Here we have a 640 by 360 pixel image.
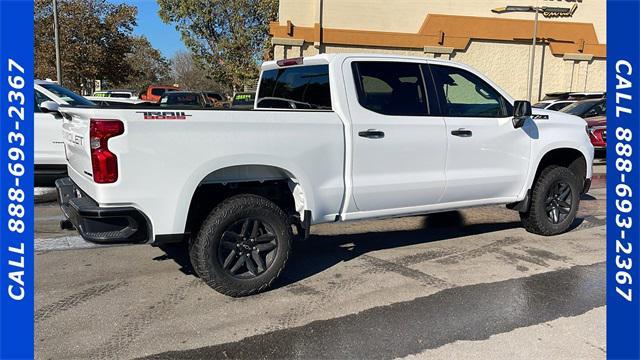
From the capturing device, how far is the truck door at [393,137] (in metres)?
4.63

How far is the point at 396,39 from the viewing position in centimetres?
2544

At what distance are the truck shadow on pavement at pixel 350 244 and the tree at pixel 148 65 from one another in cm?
5171

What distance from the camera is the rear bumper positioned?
3668 millimetres

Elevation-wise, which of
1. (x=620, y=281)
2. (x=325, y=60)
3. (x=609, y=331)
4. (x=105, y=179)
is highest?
(x=325, y=60)

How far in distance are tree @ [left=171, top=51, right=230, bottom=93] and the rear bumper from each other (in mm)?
63644

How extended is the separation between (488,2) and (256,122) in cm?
2624

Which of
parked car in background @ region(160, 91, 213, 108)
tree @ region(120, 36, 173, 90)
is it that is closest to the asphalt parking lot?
parked car in background @ region(160, 91, 213, 108)

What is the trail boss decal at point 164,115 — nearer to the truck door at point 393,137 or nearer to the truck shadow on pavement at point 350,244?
the truck door at point 393,137

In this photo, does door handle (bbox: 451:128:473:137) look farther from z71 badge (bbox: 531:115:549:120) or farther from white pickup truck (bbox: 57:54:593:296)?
z71 badge (bbox: 531:115:549:120)

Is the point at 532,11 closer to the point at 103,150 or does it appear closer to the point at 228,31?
the point at 228,31

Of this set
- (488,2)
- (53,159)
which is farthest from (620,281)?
(488,2)

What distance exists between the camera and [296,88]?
534 centimetres

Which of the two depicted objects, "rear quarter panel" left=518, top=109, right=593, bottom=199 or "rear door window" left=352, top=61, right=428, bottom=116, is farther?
"rear quarter panel" left=518, top=109, right=593, bottom=199

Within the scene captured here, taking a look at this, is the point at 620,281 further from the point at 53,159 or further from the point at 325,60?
the point at 53,159
